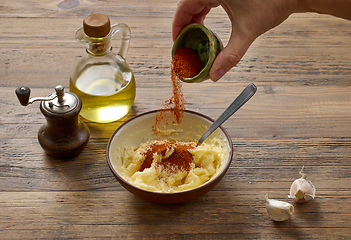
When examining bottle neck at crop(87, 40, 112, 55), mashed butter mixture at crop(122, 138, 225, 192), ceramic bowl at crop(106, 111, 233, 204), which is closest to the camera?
ceramic bowl at crop(106, 111, 233, 204)

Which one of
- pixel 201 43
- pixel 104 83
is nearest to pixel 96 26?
pixel 104 83

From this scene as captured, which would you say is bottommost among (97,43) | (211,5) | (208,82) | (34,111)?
(34,111)

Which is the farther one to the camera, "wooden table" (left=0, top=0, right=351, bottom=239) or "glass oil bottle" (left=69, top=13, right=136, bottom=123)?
"glass oil bottle" (left=69, top=13, right=136, bottom=123)

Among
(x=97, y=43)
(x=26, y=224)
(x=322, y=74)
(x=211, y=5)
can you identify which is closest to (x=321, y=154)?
(x=322, y=74)

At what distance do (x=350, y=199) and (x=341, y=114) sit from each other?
0.43 metres

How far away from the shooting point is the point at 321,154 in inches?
56.3

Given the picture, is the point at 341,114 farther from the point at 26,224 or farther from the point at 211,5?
the point at 26,224

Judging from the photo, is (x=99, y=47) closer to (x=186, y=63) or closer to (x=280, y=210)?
(x=186, y=63)

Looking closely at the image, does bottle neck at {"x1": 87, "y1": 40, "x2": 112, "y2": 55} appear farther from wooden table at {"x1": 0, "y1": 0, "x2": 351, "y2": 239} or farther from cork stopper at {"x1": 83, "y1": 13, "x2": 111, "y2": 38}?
wooden table at {"x1": 0, "y1": 0, "x2": 351, "y2": 239}

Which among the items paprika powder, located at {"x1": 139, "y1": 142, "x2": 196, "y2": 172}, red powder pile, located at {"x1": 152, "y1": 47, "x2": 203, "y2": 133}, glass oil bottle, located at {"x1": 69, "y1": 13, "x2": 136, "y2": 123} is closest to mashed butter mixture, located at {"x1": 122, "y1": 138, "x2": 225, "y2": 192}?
paprika powder, located at {"x1": 139, "y1": 142, "x2": 196, "y2": 172}

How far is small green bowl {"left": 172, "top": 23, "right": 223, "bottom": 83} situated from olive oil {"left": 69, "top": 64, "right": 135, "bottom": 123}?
27cm

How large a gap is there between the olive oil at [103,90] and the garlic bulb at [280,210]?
655 mm

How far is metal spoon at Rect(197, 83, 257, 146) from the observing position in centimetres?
124

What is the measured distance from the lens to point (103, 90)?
4.83 ft
